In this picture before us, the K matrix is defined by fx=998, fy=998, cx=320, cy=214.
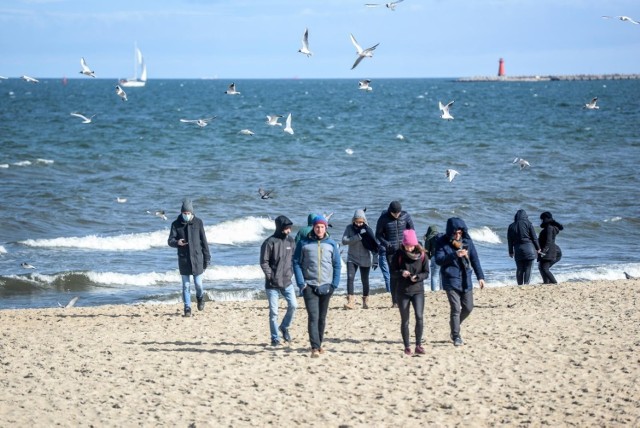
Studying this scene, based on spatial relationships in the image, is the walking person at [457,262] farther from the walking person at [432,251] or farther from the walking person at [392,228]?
the walking person at [432,251]

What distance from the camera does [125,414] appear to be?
9.40 meters

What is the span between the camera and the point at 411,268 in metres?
10.7

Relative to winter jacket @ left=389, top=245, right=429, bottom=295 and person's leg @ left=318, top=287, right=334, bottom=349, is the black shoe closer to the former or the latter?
person's leg @ left=318, top=287, right=334, bottom=349

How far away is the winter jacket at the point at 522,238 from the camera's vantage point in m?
15.8

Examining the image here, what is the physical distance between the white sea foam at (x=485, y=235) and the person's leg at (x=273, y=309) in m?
13.5

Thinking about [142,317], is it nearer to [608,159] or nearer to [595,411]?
[595,411]

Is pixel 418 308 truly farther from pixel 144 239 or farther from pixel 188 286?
pixel 144 239

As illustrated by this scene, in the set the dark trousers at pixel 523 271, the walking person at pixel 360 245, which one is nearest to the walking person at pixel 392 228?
the walking person at pixel 360 245

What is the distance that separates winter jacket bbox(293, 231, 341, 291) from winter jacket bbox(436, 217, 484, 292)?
3.79 ft

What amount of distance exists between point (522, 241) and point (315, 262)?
6153mm

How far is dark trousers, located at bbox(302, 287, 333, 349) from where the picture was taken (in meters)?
10.8

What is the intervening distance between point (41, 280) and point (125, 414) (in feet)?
35.0

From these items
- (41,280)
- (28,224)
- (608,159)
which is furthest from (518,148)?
(41,280)

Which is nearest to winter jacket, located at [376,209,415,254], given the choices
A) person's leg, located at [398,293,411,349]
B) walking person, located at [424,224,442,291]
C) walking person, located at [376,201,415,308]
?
walking person, located at [376,201,415,308]
